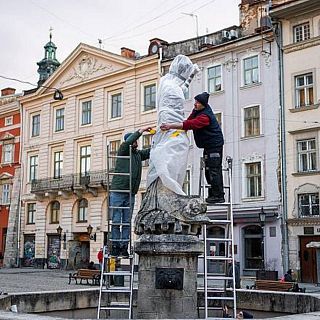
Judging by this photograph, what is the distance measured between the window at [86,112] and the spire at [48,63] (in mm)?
13591

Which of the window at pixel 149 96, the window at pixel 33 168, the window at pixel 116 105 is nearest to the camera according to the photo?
the window at pixel 149 96

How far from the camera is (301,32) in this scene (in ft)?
102

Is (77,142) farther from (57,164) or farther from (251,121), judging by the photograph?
(251,121)

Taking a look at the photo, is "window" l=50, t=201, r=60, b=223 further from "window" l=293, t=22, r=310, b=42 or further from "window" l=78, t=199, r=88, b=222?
"window" l=293, t=22, r=310, b=42

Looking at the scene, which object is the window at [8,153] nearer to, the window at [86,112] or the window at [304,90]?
the window at [86,112]

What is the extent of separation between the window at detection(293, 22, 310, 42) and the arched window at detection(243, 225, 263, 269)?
990 cm

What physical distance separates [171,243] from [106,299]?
2.09 metres

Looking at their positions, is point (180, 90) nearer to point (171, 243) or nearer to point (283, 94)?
point (171, 243)

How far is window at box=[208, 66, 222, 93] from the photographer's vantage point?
34.7 metres

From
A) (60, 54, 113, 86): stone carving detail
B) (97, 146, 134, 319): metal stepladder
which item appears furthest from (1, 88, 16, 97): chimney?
(97, 146, 134, 319): metal stepladder

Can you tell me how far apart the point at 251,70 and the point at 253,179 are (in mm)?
5983

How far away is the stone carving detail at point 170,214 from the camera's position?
326 inches

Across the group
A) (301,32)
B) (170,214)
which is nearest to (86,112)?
(301,32)

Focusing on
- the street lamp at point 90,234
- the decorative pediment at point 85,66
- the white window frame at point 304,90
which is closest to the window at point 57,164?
the decorative pediment at point 85,66
